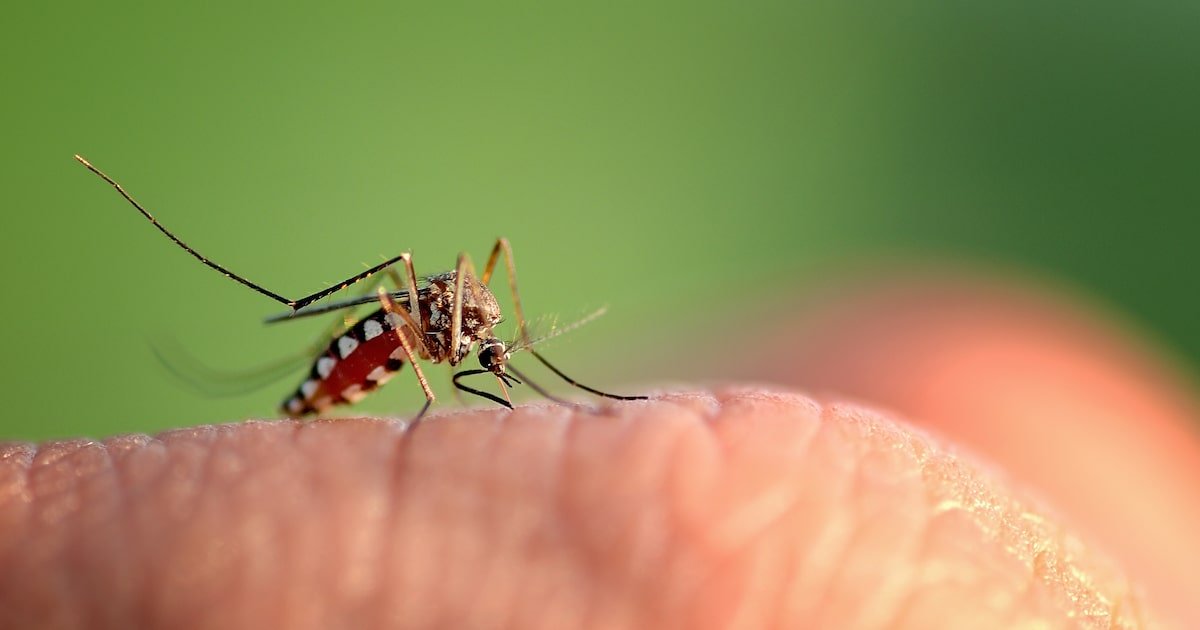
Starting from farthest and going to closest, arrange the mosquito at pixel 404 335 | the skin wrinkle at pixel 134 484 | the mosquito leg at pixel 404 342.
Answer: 1. the mosquito at pixel 404 335
2. the mosquito leg at pixel 404 342
3. the skin wrinkle at pixel 134 484

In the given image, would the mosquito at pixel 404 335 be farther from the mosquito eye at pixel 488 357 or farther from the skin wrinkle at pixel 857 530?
the skin wrinkle at pixel 857 530

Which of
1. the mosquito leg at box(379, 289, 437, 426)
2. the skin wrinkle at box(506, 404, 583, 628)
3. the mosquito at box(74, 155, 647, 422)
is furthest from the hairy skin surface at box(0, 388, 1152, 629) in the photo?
the mosquito at box(74, 155, 647, 422)

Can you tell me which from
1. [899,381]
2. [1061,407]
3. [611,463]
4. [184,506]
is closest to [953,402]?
[899,381]

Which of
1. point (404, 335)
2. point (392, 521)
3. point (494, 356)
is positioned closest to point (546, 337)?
point (494, 356)

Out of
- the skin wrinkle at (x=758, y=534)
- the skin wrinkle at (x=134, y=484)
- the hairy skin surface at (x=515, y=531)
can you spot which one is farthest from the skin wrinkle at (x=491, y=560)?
the skin wrinkle at (x=134, y=484)

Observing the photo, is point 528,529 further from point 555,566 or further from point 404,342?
point 404,342
